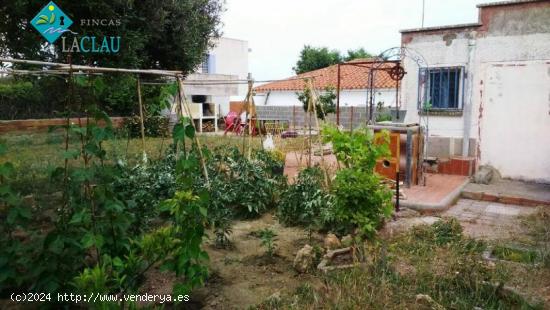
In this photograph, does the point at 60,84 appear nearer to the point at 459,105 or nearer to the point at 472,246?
the point at 459,105

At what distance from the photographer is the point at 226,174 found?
24.0ft

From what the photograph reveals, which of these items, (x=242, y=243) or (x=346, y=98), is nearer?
(x=242, y=243)

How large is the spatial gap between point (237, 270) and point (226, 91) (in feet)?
61.3

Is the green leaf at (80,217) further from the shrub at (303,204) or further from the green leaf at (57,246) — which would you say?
the shrub at (303,204)

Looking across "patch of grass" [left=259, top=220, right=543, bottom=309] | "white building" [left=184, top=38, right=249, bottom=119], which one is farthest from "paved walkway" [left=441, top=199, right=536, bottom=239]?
"white building" [left=184, top=38, right=249, bottom=119]

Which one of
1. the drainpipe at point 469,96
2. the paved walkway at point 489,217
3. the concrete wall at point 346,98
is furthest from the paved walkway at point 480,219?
the concrete wall at point 346,98

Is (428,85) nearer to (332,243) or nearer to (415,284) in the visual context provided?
(332,243)

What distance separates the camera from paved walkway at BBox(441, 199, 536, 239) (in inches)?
213

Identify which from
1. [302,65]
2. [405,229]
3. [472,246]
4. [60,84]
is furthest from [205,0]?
[302,65]

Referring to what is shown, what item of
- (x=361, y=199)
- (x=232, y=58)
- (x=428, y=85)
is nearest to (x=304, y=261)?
(x=361, y=199)

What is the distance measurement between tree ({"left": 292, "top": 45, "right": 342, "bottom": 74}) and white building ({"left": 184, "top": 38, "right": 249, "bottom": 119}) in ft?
15.5

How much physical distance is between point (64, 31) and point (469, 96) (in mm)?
7337

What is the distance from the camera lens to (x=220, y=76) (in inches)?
902

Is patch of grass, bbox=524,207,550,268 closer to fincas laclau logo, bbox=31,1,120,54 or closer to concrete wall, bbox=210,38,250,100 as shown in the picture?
fincas laclau logo, bbox=31,1,120,54
